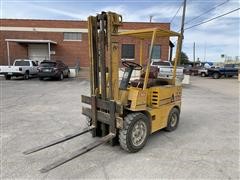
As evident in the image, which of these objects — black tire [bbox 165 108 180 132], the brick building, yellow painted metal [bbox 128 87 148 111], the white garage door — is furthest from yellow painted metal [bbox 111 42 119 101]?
the white garage door

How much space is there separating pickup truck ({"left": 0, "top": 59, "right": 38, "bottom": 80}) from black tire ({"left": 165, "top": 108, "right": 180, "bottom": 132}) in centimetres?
1643

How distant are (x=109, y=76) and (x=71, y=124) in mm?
2476

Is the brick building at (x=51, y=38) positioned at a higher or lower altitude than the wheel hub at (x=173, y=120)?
higher

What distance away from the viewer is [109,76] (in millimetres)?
4363

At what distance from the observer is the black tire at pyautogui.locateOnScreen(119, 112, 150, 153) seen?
4188mm

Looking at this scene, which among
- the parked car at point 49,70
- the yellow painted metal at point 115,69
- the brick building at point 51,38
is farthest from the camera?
the brick building at point 51,38

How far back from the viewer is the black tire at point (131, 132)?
13.7ft

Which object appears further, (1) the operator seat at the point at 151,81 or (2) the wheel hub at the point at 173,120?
(2) the wheel hub at the point at 173,120

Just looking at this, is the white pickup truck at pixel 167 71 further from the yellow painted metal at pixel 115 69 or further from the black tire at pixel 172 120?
the yellow painted metal at pixel 115 69

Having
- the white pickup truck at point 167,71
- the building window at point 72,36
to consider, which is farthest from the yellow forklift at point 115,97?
the building window at point 72,36

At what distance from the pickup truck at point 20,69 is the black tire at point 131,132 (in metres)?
16.9

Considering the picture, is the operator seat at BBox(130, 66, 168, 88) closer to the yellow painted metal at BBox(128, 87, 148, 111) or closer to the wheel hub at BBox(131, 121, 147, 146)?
the yellow painted metal at BBox(128, 87, 148, 111)

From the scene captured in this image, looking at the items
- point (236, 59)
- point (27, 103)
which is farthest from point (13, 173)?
point (236, 59)

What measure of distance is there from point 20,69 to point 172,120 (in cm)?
1647
